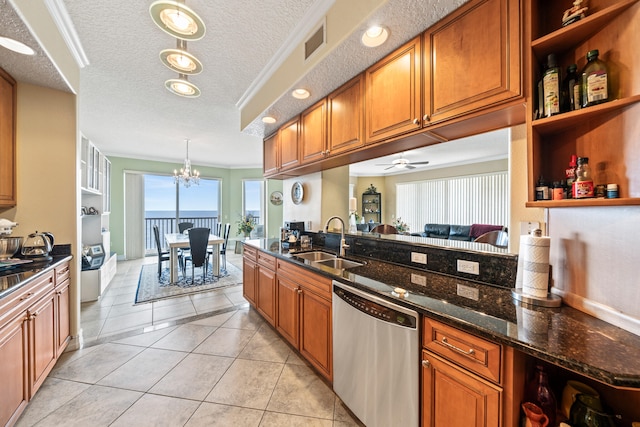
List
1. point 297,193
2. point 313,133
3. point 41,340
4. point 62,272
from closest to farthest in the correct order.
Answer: point 41,340
point 62,272
point 313,133
point 297,193

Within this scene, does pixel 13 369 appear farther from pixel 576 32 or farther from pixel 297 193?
pixel 576 32

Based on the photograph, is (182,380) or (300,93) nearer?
(182,380)

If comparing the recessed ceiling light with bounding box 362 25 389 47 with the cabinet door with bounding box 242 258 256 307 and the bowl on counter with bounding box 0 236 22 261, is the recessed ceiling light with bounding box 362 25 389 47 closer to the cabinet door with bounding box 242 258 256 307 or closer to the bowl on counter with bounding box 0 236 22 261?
the cabinet door with bounding box 242 258 256 307

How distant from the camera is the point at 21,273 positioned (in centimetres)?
171

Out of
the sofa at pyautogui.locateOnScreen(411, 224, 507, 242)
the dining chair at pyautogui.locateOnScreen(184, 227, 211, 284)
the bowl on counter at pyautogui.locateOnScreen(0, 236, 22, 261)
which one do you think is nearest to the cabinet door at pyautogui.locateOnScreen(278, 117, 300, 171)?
the dining chair at pyautogui.locateOnScreen(184, 227, 211, 284)

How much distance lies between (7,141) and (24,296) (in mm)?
1443

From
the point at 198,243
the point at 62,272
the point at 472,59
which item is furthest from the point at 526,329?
the point at 198,243

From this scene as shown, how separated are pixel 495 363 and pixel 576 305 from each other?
20.3 inches

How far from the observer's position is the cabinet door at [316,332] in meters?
1.81

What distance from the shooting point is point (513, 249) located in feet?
4.60

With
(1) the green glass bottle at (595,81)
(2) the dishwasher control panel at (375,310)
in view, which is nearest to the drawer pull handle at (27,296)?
(2) the dishwasher control panel at (375,310)

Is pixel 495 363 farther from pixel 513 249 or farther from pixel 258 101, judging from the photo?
pixel 258 101

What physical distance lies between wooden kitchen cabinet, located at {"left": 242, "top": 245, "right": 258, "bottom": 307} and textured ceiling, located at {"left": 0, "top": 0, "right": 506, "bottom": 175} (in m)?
1.60

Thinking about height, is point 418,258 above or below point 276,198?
below
